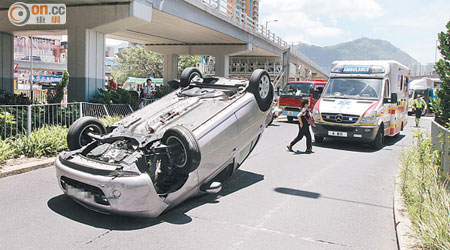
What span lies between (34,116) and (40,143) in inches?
46.9

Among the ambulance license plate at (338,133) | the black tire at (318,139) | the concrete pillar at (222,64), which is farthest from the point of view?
the concrete pillar at (222,64)

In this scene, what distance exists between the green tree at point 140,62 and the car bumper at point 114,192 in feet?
177

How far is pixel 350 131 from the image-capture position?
11414mm

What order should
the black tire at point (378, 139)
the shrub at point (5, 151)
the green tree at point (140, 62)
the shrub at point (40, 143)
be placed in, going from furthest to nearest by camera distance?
1. the green tree at point (140, 62)
2. the black tire at point (378, 139)
3. the shrub at point (40, 143)
4. the shrub at point (5, 151)

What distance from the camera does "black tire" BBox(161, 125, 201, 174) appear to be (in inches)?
197

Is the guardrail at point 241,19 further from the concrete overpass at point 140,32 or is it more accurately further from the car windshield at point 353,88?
the car windshield at point 353,88

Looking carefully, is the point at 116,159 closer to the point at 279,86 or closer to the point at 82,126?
the point at 82,126

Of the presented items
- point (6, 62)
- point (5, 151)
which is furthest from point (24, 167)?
point (6, 62)

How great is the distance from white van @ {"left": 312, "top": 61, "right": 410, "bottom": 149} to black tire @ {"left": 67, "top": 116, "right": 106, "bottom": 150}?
295 inches

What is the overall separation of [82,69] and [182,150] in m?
12.4

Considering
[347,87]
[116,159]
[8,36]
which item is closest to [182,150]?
[116,159]

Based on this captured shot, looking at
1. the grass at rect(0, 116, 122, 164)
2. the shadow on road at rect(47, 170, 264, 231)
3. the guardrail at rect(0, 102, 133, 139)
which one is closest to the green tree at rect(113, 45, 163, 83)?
the guardrail at rect(0, 102, 133, 139)

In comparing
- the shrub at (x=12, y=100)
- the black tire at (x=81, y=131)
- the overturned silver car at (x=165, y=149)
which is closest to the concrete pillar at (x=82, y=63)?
the shrub at (x=12, y=100)

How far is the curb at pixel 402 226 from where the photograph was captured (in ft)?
13.7
